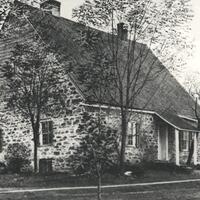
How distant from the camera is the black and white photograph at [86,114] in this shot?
1455 cm

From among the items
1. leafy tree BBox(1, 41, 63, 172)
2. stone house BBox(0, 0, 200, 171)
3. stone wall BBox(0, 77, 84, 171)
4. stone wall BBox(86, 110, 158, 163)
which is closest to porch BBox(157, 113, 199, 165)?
stone house BBox(0, 0, 200, 171)

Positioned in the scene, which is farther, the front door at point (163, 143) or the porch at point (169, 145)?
the front door at point (163, 143)

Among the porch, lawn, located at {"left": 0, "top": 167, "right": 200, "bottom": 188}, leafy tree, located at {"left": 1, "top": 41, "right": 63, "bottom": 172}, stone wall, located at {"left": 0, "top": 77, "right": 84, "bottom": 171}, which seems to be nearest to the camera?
lawn, located at {"left": 0, "top": 167, "right": 200, "bottom": 188}

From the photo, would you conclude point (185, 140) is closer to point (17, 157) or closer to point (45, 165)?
point (45, 165)

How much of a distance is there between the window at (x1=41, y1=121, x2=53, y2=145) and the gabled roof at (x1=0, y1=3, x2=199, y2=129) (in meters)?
2.81

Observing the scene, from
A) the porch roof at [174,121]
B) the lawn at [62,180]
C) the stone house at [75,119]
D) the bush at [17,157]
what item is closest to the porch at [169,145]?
the stone house at [75,119]

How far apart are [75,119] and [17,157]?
4.32 metres

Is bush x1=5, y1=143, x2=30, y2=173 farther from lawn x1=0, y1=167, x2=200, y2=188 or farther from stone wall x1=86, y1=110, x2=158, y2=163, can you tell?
stone wall x1=86, y1=110, x2=158, y2=163

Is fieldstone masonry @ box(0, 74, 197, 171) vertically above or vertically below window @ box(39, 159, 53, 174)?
above

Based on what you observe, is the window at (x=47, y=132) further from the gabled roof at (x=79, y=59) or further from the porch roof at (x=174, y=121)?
the porch roof at (x=174, y=121)

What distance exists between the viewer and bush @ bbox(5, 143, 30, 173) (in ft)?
77.5

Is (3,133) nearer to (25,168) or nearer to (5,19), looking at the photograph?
(25,168)

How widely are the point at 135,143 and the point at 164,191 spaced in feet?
32.3

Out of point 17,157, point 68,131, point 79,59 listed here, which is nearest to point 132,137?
point 68,131
